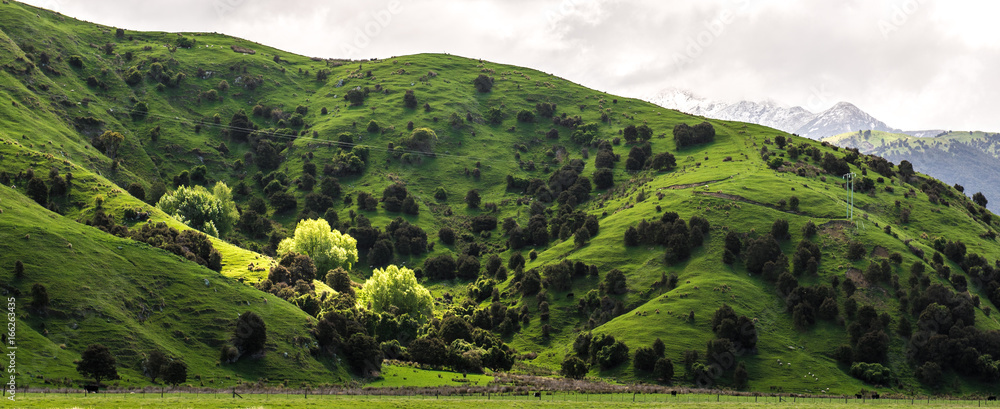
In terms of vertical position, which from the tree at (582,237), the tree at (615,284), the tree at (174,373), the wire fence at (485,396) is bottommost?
the wire fence at (485,396)

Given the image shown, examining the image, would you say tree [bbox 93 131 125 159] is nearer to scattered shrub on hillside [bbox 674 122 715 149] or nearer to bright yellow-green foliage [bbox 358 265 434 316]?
bright yellow-green foliage [bbox 358 265 434 316]

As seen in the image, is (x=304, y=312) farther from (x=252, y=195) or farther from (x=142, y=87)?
(x=142, y=87)

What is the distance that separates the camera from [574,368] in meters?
100

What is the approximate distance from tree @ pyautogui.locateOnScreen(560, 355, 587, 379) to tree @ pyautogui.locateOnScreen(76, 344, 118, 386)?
195ft

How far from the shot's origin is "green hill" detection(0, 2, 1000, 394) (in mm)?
80688

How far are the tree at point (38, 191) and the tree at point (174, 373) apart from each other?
5516 cm

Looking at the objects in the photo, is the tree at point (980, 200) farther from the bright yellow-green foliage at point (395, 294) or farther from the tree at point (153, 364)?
the tree at point (153, 364)

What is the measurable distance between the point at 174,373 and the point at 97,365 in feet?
23.0

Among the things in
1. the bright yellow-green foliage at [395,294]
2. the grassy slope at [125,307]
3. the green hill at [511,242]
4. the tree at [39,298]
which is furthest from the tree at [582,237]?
the tree at [39,298]

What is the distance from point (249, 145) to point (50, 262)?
122 meters

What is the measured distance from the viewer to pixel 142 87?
7697 inches

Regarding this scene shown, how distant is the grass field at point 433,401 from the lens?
5275cm

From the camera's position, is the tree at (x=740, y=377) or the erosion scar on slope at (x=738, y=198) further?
the erosion scar on slope at (x=738, y=198)

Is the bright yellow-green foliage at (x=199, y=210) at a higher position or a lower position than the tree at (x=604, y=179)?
lower
